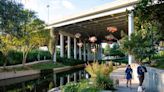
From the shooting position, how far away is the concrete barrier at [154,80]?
1551 cm

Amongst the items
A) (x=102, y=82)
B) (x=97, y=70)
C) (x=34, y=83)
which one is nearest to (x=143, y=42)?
(x=97, y=70)

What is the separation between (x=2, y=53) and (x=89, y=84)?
25617mm

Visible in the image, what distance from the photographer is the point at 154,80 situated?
1719 cm

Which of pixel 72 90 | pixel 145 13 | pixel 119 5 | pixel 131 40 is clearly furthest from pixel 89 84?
pixel 119 5

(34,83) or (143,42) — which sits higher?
(143,42)

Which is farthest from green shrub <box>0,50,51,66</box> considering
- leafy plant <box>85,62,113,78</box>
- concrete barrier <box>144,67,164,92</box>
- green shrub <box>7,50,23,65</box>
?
concrete barrier <box>144,67,164,92</box>

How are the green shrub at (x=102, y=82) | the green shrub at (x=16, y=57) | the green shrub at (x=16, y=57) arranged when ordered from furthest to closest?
the green shrub at (x=16, y=57) < the green shrub at (x=16, y=57) < the green shrub at (x=102, y=82)

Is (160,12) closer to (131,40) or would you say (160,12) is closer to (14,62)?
(131,40)

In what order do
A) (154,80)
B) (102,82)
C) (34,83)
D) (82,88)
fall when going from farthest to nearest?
(34,83)
(102,82)
(154,80)
(82,88)

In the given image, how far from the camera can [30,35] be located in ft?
150

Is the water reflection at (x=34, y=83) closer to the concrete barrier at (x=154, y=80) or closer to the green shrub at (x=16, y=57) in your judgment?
the green shrub at (x=16, y=57)

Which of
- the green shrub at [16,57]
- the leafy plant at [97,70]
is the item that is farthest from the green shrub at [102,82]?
the green shrub at [16,57]

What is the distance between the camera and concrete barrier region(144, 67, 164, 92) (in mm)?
15513

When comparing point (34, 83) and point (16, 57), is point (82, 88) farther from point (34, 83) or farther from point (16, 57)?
point (16, 57)
